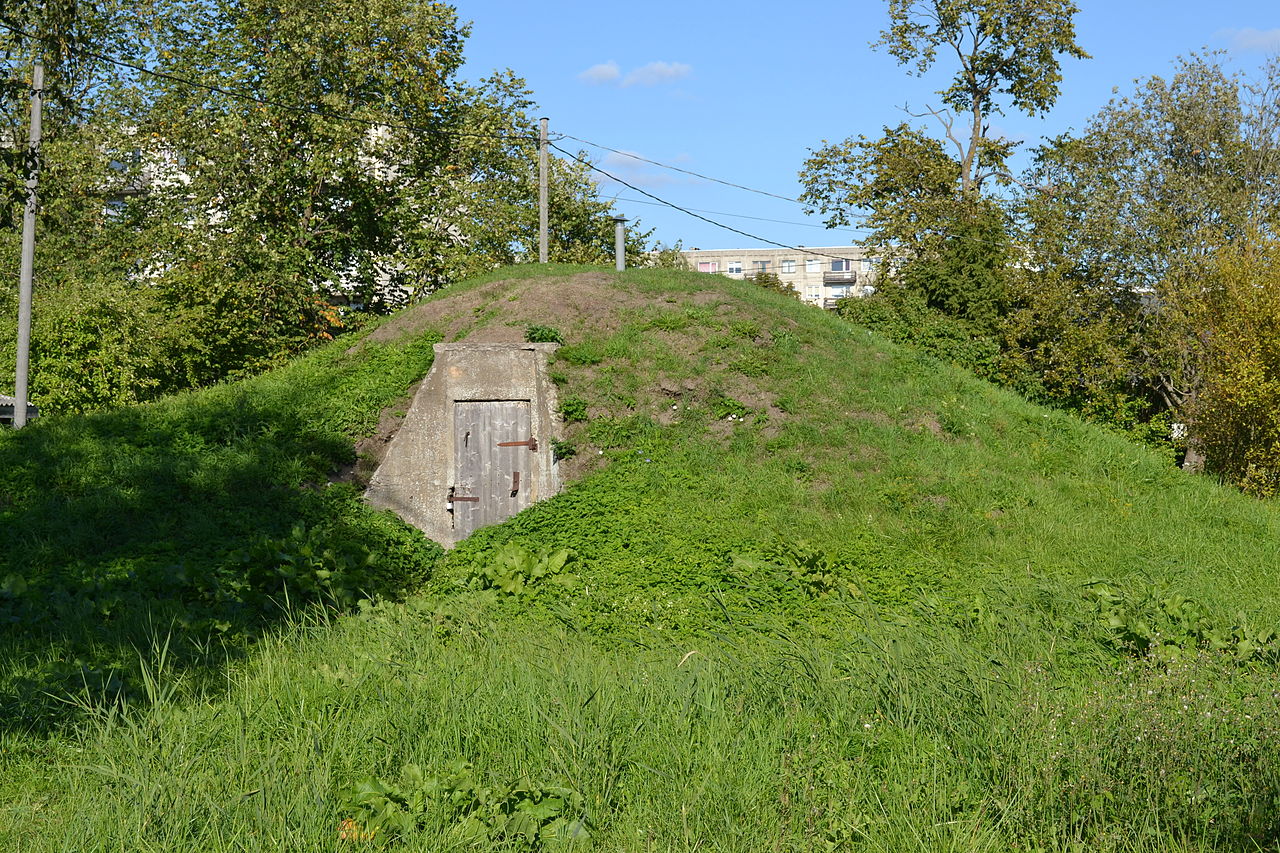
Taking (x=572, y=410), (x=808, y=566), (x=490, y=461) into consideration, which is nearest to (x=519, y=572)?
(x=808, y=566)

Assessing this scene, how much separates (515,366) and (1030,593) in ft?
27.9

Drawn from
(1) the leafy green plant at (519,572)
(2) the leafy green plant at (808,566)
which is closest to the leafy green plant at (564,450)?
(1) the leafy green plant at (519,572)

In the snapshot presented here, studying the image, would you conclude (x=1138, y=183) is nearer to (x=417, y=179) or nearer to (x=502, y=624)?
(x=417, y=179)

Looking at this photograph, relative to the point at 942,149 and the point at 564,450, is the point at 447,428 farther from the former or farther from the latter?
the point at 942,149

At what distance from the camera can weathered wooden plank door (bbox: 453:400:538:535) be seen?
50.6ft

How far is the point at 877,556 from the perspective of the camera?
39.7 feet

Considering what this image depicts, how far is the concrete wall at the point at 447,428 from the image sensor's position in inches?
597

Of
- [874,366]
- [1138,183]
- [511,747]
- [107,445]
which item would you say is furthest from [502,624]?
[1138,183]

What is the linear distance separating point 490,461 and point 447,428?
847 millimetres

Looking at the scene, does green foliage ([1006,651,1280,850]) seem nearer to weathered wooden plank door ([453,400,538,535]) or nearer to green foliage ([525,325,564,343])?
weathered wooden plank door ([453,400,538,535])

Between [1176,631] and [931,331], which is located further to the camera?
[931,331]

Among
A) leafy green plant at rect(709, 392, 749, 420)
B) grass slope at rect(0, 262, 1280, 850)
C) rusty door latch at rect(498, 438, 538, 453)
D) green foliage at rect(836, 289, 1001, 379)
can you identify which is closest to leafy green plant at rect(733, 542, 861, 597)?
grass slope at rect(0, 262, 1280, 850)

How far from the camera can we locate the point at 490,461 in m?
15.5

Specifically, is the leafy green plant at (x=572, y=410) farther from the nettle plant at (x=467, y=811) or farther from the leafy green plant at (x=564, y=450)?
the nettle plant at (x=467, y=811)
